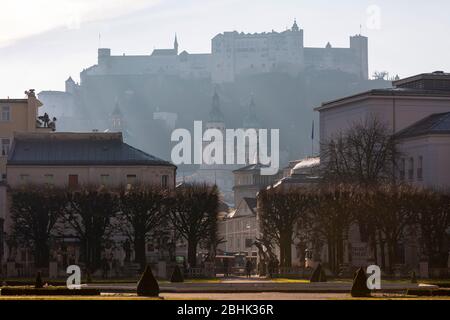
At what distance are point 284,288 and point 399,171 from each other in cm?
3759

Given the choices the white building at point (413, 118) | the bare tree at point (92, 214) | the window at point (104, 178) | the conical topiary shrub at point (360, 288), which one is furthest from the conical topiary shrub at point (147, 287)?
the window at point (104, 178)

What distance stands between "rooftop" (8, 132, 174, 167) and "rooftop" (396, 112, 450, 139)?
611 inches

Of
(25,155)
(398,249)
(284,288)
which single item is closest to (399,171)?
(398,249)

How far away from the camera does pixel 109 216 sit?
3433 inches

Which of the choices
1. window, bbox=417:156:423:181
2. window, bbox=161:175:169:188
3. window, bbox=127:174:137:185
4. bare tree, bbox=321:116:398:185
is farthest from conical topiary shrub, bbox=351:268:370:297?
window, bbox=161:175:169:188

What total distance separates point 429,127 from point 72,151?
23.0 m

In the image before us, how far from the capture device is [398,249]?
297 feet

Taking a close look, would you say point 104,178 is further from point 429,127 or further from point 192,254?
point 429,127

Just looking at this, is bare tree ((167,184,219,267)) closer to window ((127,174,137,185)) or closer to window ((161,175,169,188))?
window ((127,174,137,185))

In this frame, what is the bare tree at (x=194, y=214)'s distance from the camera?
89.1 meters

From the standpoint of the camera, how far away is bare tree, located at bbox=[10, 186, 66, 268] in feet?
286

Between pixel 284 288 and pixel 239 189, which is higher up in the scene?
pixel 239 189

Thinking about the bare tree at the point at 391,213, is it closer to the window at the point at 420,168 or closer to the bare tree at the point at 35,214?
the window at the point at 420,168
